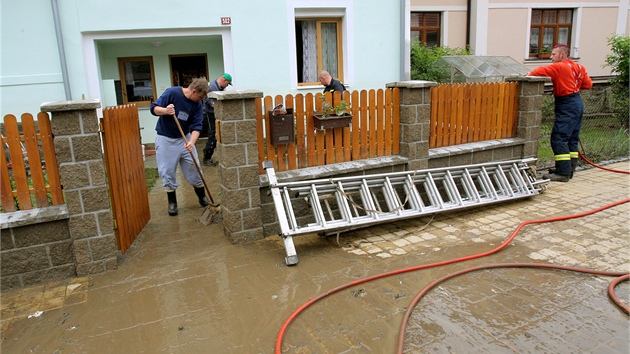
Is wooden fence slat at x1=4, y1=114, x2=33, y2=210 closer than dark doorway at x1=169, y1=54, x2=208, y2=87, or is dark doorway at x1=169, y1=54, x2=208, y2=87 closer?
wooden fence slat at x1=4, y1=114, x2=33, y2=210

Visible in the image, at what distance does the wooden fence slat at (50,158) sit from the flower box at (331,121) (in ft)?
8.98

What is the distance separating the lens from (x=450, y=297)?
3664 millimetres

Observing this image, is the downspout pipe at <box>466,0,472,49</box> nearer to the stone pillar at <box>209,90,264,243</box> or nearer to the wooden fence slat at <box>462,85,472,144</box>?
the wooden fence slat at <box>462,85,472,144</box>

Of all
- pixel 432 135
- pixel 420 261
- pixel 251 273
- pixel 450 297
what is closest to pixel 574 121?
pixel 432 135

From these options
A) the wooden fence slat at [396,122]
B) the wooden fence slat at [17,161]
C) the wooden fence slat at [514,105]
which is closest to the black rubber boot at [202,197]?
the wooden fence slat at [17,161]

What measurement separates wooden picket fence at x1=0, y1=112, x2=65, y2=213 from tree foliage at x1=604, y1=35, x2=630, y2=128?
1267 cm

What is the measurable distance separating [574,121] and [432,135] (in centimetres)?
262

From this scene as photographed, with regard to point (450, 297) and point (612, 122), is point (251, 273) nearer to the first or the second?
point (450, 297)

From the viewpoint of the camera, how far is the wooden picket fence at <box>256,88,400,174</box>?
5.14 meters

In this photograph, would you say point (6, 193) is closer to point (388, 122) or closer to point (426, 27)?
point (388, 122)

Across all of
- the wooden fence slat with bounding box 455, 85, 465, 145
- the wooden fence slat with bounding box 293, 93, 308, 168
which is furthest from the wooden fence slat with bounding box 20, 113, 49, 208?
the wooden fence slat with bounding box 455, 85, 465, 145

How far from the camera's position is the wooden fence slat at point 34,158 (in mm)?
3922

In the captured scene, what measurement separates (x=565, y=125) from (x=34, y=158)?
7.27 metres

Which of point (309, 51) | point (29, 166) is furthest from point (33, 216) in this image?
point (309, 51)
